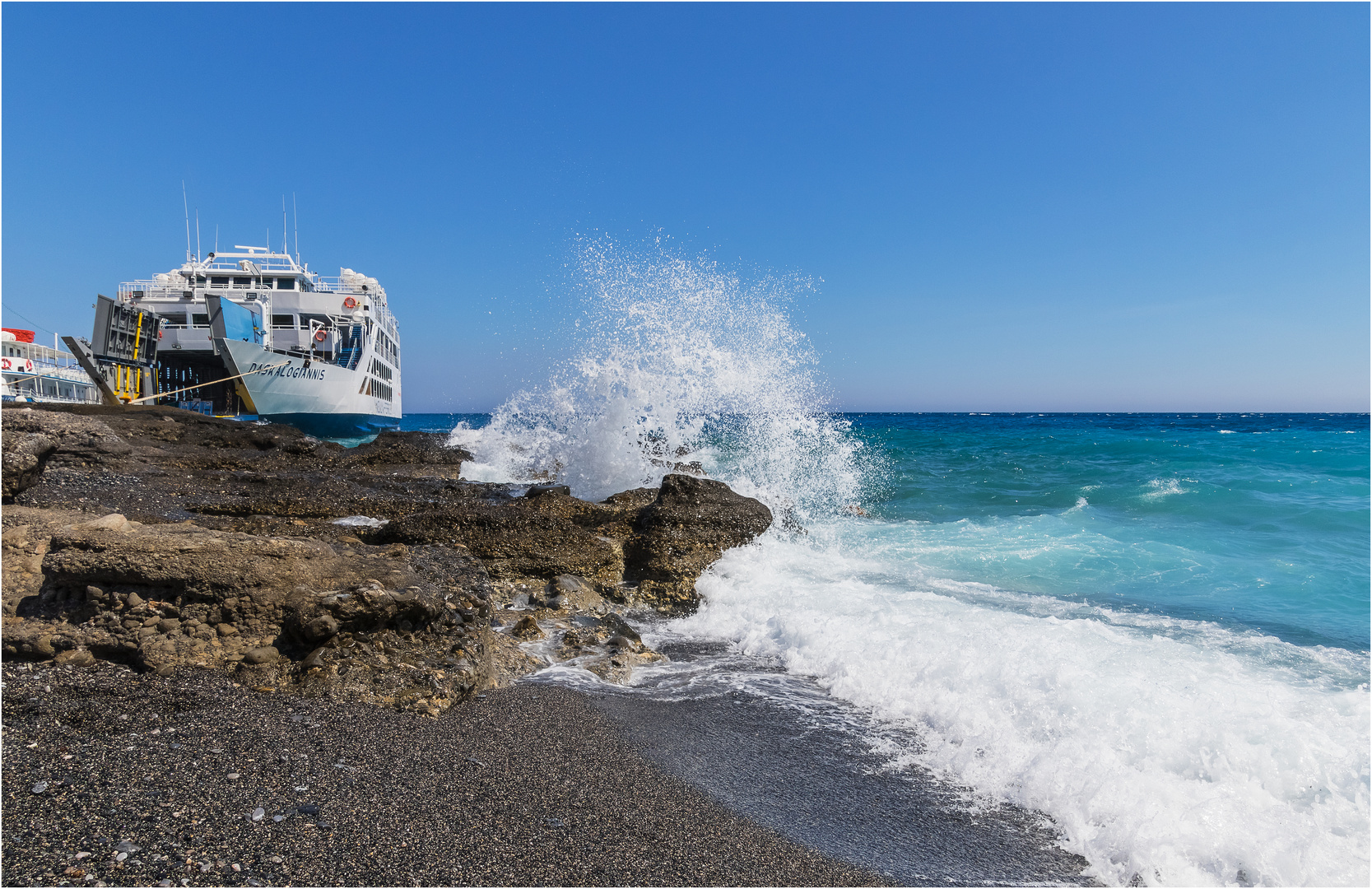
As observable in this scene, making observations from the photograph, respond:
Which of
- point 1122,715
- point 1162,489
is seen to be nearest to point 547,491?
point 1122,715

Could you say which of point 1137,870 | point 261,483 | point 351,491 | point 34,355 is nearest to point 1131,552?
point 1137,870

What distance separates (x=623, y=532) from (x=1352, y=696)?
20.9ft

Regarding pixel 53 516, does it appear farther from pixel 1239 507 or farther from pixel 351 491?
pixel 1239 507

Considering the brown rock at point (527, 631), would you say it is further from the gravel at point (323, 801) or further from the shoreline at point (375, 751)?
the gravel at point (323, 801)

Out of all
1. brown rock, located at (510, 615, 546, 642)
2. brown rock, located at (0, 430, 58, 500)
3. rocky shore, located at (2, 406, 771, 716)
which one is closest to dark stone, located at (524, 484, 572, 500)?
rocky shore, located at (2, 406, 771, 716)

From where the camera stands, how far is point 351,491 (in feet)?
33.7

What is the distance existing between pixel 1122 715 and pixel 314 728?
173 inches

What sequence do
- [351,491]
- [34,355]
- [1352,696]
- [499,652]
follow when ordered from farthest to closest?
[34,355]
[351,491]
[499,652]
[1352,696]

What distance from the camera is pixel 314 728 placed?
300cm

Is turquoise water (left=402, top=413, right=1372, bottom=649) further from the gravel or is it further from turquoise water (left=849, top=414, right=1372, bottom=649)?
the gravel

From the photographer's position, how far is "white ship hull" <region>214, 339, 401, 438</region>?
82.6ft

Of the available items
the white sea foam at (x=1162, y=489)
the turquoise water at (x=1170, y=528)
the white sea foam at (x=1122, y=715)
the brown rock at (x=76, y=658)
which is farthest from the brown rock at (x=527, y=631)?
the white sea foam at (x=1162, y=489)

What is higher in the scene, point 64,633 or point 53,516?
point 53,516

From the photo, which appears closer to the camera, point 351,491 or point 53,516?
point 53,516
